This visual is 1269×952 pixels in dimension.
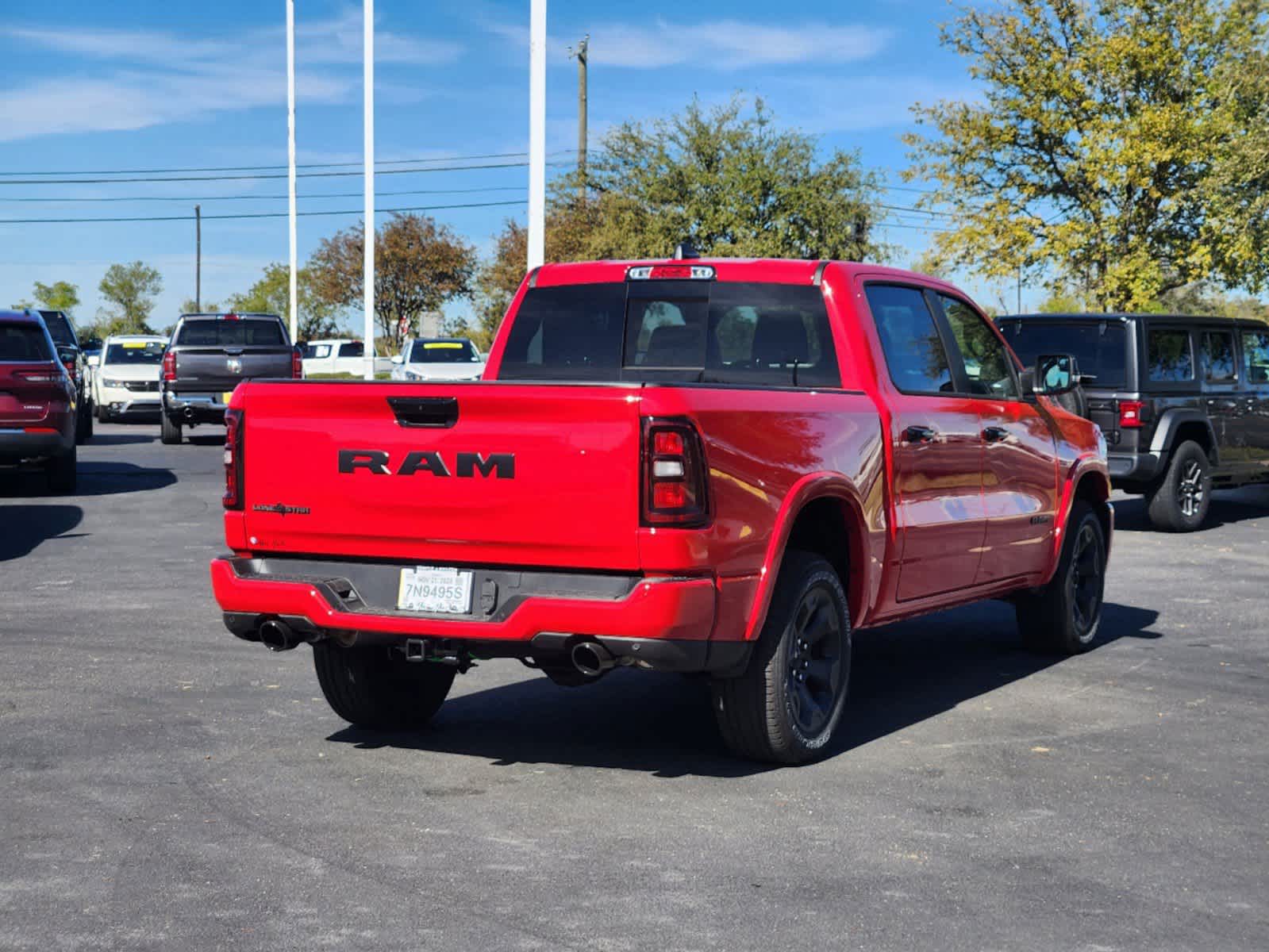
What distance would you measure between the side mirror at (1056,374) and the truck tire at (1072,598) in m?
A: 0.74

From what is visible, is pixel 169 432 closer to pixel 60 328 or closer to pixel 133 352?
pixel 60 328

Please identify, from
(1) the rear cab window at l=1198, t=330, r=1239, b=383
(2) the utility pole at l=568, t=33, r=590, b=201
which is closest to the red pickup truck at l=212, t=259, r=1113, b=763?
(1) the rear cab window at l=1198, t=330, r=1239, b=383

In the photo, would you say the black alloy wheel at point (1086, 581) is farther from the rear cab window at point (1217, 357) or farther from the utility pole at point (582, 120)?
the utility pole at point (582, 120)

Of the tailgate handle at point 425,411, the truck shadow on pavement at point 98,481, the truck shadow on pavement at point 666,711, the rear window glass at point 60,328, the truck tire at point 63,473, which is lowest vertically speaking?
the truck shadow on pavement at point 666,711

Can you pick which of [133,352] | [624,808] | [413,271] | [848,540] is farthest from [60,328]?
[413,271]

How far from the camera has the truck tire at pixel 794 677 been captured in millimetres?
6242

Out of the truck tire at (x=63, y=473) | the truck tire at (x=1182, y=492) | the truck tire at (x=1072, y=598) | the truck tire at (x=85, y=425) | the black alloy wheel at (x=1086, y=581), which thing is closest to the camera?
the truck tire at (x=1072, y=598)

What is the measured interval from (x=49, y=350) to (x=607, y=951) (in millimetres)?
14807

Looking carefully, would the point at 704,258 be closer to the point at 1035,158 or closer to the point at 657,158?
the point at 1035,158

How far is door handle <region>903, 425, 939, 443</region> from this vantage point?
23.7ft

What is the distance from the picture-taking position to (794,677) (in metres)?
6.50

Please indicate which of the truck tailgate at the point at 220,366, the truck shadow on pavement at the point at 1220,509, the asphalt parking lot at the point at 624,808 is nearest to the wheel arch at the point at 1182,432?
the truck shadow on pavement at the point at 1220,509

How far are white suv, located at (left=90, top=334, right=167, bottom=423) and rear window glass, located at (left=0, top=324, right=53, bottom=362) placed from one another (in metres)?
14.7

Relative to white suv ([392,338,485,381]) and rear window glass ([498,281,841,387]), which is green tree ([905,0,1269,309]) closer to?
white suv ([392,338,485,381])
